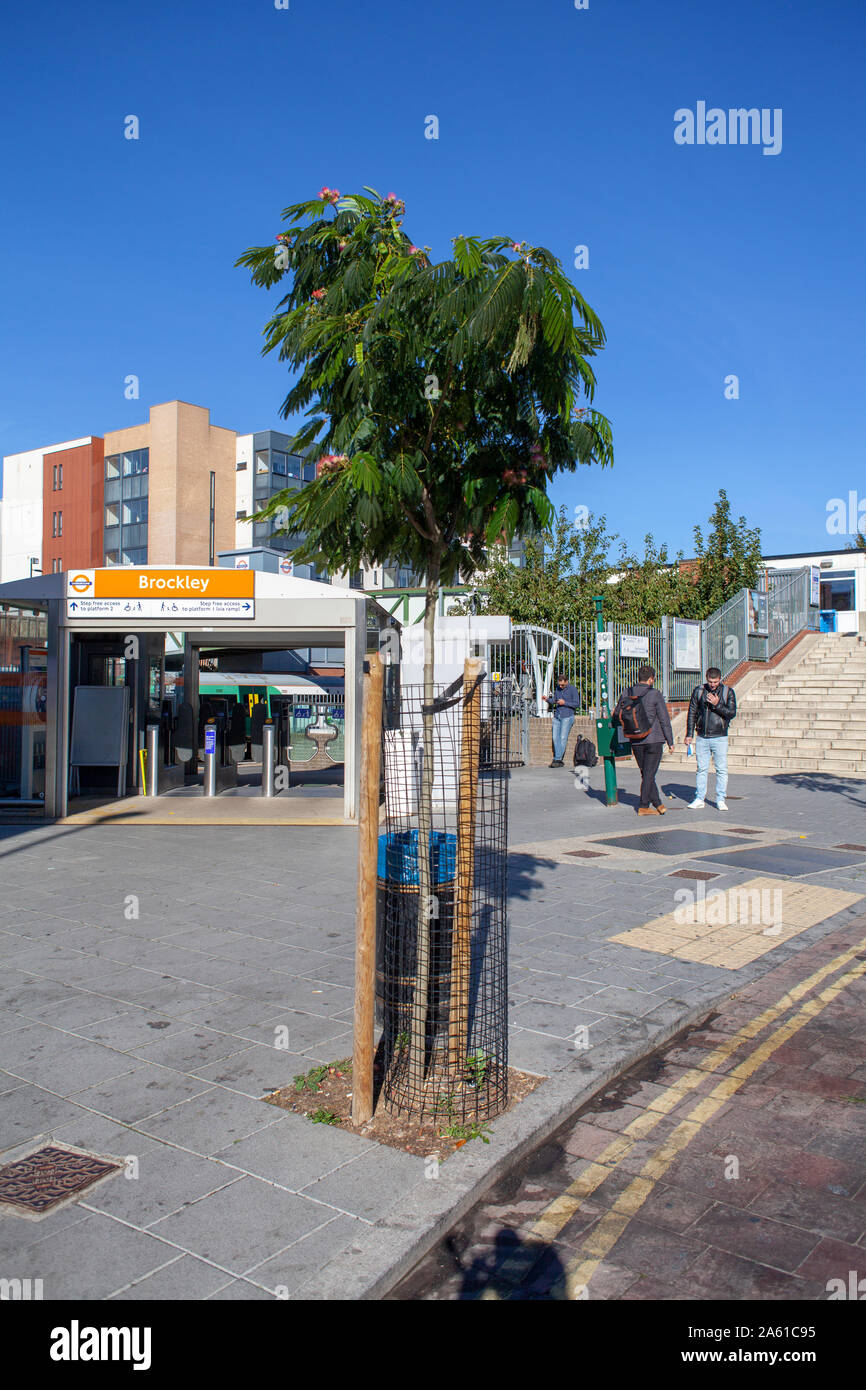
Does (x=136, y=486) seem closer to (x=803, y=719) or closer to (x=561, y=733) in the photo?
(x=561, y=733)

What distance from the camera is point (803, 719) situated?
Answer: 796 inches

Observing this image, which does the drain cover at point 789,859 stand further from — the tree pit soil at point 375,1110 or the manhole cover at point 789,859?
the tree pit soil at point 375,1110

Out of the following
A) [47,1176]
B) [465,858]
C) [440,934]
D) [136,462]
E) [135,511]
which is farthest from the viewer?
[136,462]

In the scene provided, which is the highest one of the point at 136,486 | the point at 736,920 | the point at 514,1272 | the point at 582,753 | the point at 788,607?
the point at 136,486

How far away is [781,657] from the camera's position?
2503cm

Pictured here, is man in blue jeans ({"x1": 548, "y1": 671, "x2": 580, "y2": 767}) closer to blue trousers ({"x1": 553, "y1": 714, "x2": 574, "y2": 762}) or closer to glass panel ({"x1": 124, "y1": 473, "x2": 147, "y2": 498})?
blue trousers ({"x1": 553, "y1": 714, "x2": 574, "y2": 762})

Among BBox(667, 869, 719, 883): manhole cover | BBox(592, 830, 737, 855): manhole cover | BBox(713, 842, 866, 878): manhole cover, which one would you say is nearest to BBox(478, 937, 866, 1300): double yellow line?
BBox(667, 869, 719, 883): manhole cover

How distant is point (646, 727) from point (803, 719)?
29.8 ft

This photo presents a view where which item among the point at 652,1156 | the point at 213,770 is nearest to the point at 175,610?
the point at 213,770

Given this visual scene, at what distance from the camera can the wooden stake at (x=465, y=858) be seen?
12.4ft

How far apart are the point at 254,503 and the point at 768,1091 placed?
56.9 m

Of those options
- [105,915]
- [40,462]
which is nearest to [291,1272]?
[105,915]

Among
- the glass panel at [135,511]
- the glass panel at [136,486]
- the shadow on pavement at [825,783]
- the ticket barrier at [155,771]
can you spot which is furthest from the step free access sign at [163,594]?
the glass panel at [136,486]

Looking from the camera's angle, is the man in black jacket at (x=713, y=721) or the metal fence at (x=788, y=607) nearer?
the man in black jacket at (x=713, y=721)
